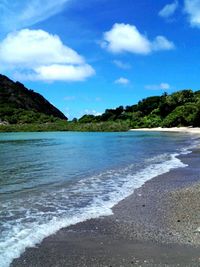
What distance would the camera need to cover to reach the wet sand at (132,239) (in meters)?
8.80

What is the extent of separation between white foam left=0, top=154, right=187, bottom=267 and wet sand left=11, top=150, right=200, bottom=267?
13.4 inches

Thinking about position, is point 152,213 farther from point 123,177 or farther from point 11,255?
point 123,177

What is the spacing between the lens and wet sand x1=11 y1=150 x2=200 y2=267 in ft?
28.9

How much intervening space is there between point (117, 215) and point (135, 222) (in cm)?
116

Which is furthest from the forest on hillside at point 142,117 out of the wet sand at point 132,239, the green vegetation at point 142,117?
the wet sand at point 132,239

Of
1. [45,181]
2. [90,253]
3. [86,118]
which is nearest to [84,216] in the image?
[90,253]

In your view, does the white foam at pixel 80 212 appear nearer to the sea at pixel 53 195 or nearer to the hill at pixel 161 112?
the sea at pixel 53 195

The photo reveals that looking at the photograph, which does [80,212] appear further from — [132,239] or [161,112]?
[161,112]

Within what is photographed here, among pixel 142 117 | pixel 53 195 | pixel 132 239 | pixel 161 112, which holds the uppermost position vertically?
pixel 161 112

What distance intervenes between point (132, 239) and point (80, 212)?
3819 mm

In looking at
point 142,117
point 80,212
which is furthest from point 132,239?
point 142,117

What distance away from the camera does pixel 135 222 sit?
12172mm

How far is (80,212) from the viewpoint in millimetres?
13906

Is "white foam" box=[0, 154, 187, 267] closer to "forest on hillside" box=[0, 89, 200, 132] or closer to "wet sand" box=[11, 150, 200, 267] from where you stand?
"wet sand" box=[11, 150, 200, 267]
